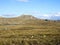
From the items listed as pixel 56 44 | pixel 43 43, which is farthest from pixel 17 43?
pixel 56 44

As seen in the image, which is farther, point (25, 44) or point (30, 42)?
point (30, 42)

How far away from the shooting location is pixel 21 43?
42.3m

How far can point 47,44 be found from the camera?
4197 cm

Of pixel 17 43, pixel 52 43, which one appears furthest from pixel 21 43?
pixel 52 43

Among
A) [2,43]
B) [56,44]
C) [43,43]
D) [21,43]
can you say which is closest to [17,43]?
[21,43]

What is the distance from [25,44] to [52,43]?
676 cm

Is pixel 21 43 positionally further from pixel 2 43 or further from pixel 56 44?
pixel 56 44

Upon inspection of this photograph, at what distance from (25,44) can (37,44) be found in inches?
123

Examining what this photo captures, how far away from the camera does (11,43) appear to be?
41656mm

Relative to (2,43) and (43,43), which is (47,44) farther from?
(2,43)

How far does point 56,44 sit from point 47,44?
2132 mm

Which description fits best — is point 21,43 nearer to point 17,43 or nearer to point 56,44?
point 17,43

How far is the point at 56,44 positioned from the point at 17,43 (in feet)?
30.7

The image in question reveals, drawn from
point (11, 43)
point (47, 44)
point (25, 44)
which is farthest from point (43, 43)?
point (11, 43)
